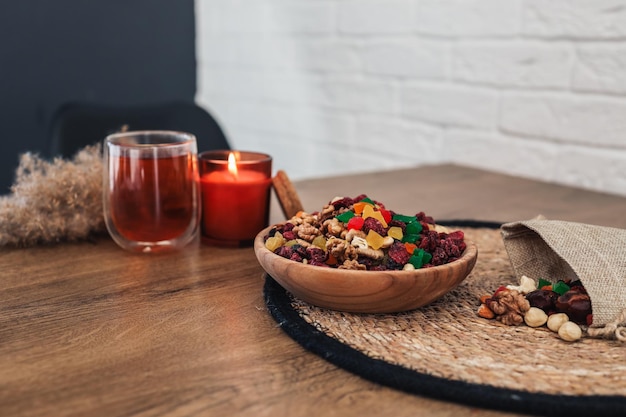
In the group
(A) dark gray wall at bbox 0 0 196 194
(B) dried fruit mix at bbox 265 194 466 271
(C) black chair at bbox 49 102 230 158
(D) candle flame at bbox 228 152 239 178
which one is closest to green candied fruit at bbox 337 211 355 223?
(B) dried fruit mix at bbox 265 194 466 271

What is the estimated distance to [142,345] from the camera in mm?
569

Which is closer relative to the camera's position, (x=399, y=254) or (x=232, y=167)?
(x=399, y=254)

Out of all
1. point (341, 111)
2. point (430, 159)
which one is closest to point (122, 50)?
point (341, 111)

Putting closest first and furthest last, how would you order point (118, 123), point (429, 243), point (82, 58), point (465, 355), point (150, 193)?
1. point (465, 355)
2. point (429, 243)
3. point (150, 193)
4. point (118, 123)
5. point (82, 58)

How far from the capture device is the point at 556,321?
60 cm

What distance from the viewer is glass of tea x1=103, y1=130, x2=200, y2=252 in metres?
0.82

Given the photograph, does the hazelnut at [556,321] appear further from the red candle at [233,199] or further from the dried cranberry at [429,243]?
the red candle at [233,199]

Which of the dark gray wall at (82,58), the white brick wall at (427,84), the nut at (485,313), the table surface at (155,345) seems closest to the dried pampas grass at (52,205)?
the table surface at (155,345)

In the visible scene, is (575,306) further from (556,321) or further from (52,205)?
(52,205)

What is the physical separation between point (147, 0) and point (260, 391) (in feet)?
7.18

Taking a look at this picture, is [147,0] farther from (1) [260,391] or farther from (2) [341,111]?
(1) [260,391]

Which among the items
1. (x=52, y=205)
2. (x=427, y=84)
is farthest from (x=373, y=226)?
(x=427, y=84)

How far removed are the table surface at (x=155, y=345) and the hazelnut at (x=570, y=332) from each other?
142mm

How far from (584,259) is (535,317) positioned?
8 cm
